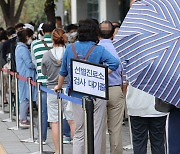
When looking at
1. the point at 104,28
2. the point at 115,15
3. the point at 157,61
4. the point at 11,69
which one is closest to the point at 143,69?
the point at 157,61

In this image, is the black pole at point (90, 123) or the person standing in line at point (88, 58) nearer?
the black pole at point (90, 123)

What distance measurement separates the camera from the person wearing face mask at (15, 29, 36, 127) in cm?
1020

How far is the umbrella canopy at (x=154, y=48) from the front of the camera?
14.7 feet

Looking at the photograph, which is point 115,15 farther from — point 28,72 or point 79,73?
point 79,73

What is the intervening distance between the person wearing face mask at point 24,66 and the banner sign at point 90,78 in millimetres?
4396

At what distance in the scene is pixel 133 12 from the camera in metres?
4.75

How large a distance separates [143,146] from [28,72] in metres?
4.22

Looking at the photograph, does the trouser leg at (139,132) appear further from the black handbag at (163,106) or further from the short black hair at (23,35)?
the short black hair at (23,35)

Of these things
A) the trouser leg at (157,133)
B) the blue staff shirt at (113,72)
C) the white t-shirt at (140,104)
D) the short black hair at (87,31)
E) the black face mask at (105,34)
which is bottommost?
the trouser leg at (157,133)

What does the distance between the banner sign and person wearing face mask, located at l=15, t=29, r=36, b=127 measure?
4396mm

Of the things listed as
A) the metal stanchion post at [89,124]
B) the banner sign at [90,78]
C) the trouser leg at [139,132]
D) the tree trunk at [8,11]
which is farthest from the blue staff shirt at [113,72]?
the tree trunk at [8,11]

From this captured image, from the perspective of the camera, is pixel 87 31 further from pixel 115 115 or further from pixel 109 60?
pixel 115 115

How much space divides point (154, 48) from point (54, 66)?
12.0 ft

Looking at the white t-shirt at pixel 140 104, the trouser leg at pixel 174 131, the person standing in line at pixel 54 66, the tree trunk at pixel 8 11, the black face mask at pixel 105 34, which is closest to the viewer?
the trouser leg at pixel 174 131
